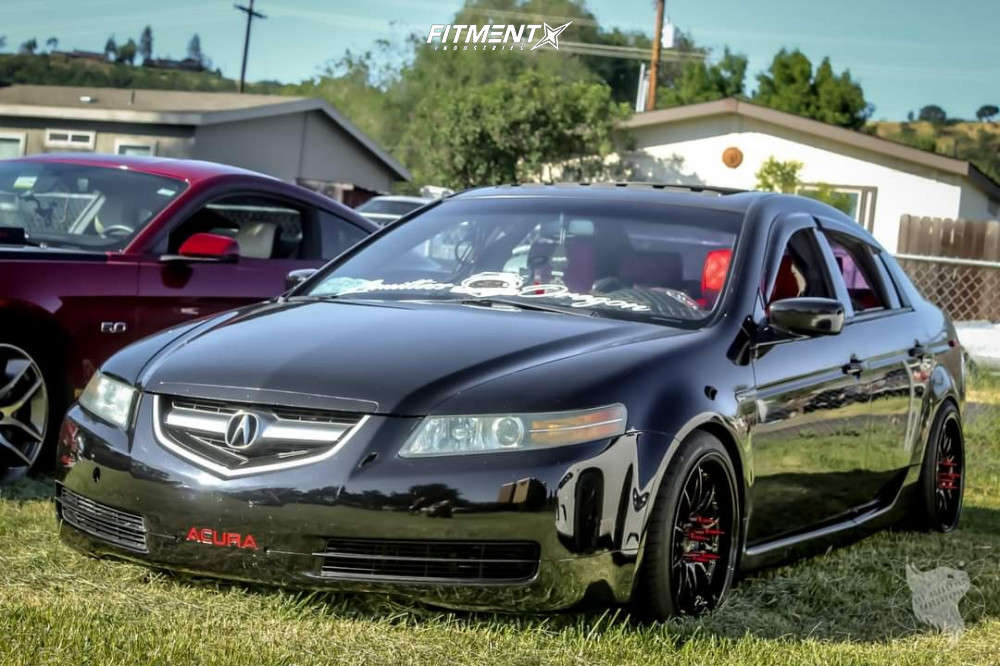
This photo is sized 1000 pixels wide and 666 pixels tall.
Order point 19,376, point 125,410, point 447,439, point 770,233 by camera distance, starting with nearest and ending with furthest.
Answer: point 447,439 → point 125,410 → point 770,233 → point 19,376

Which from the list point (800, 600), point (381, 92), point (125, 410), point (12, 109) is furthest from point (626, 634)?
point (381, 92)

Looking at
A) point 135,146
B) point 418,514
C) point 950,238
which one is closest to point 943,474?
point 418,514

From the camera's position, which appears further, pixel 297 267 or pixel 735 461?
pixel 297 267

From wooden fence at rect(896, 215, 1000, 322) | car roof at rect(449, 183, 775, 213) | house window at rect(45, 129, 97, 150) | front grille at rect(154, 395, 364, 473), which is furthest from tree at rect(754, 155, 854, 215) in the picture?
front grille at rect(154, 395, 364, 473)

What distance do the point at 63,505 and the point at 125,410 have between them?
0.44 meters

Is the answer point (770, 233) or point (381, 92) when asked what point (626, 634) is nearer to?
point (770, 233)

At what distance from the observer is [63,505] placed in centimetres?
→ 508

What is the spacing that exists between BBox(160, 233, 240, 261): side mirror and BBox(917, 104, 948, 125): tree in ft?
498

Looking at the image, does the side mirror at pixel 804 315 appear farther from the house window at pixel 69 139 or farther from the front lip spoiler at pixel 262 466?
the house window at pixel 69 139

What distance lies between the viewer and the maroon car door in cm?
753

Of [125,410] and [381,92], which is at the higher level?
[381,92]

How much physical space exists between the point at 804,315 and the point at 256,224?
145 inches

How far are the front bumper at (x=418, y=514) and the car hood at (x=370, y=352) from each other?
17 centimetres

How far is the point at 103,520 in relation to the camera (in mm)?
4871
